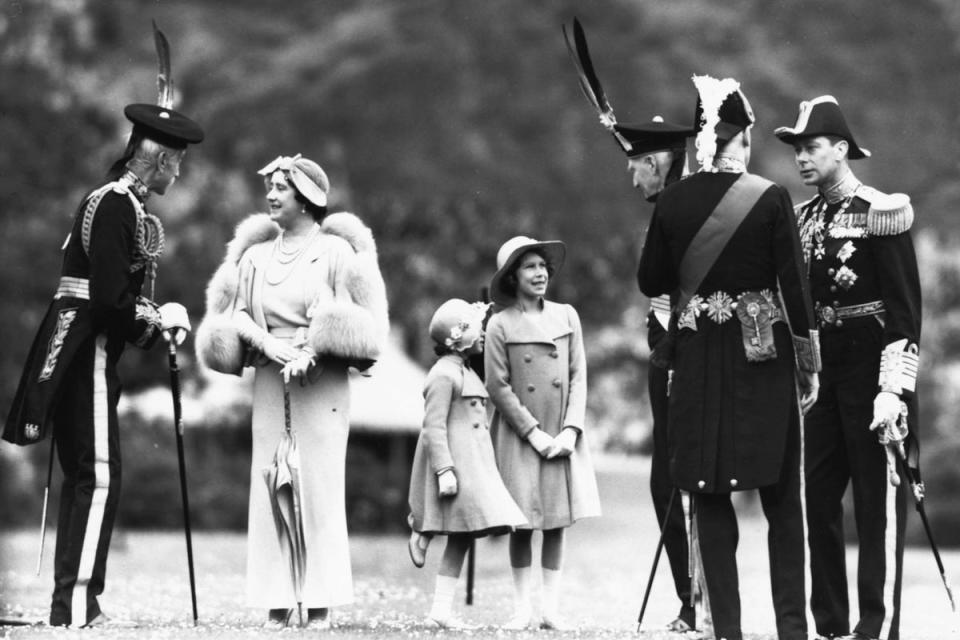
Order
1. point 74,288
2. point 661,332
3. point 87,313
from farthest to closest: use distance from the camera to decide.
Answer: point 661,332, point 74,288, point 87,313

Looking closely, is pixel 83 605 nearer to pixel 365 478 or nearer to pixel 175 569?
pixel 175 569

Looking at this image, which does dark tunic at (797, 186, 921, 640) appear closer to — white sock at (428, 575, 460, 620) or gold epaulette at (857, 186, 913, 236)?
gold epaulette at (857, 186, 913, 236)

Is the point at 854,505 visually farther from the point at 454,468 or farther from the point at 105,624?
the point at 105,624

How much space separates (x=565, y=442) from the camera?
35.0ft

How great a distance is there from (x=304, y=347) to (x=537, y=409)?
53.4 inches

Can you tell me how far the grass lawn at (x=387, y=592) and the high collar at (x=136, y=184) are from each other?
7.46ft

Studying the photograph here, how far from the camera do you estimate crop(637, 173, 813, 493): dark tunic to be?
8.84 metres

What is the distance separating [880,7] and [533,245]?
51305 mm

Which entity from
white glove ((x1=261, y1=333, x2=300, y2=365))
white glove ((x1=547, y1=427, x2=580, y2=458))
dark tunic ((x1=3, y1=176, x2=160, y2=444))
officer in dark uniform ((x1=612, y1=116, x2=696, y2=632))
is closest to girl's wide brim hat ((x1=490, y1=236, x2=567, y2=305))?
officer in dark uniform ((x1=612, y1=116, x2=696, y2=632))

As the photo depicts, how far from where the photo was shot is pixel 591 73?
10961mm

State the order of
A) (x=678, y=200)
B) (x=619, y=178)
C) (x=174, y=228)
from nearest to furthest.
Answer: (x=678, y=200), (x=174, y=228), (x=619, y=178)

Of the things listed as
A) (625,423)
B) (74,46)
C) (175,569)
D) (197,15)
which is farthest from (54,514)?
(197,15)

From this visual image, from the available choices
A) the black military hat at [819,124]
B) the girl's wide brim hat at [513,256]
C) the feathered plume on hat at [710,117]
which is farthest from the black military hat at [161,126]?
the black military hat at [819,124]

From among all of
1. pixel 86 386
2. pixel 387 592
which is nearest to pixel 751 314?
pixel 86 386
